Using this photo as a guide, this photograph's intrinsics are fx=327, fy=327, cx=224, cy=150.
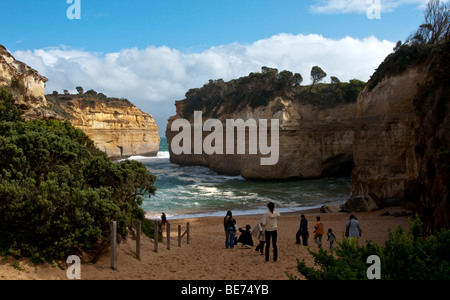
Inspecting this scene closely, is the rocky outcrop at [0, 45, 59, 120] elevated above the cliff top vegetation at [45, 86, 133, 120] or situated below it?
below

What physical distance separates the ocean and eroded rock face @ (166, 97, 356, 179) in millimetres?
1247

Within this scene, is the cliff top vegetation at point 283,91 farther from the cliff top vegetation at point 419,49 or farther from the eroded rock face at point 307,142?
the cliff top vegetation at point 419,49

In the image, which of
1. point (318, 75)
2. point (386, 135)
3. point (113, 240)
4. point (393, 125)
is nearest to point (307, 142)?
point (318, 75)

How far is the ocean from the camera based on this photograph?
24.2 metres

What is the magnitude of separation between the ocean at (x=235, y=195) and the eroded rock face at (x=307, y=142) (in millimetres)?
1247

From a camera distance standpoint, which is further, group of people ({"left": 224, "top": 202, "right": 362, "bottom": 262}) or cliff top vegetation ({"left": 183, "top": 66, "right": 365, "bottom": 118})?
cliff top vegetation ({"left": 183, "top": 66, "right": 365, "bottom": 118})

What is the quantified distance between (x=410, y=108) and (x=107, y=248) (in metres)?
18.9

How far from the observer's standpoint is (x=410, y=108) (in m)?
19.7

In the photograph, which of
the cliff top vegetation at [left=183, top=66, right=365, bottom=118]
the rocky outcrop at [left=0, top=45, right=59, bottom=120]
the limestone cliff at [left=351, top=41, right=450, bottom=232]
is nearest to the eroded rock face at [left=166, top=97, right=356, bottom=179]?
the cliff top vegetation at [left=183, top=66, right=365, bottom=118]

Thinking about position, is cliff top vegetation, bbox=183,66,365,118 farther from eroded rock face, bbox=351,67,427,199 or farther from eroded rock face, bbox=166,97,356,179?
eroded rock face, bbox=351,67,427,199

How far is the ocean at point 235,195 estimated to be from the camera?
79.3ft

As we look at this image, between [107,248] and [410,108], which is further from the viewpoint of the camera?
[410,108]

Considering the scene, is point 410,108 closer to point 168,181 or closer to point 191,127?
point 168,181
